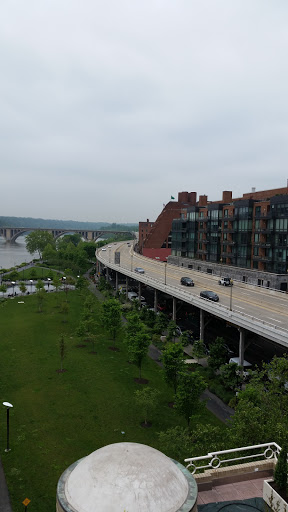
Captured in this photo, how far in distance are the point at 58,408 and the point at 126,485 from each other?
69.4 feet

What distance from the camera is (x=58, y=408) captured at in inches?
1126

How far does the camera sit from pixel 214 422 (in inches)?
1101

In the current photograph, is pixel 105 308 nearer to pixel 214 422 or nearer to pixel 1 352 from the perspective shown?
pixel 1 352

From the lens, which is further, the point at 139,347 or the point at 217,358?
the point at 217,358

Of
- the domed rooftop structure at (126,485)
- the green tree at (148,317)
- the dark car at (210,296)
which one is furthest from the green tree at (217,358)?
the domed rooftop structure at (126,485)

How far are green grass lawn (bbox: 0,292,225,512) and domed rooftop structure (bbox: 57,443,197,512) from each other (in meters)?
11.1

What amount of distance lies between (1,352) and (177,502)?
35.3 meters

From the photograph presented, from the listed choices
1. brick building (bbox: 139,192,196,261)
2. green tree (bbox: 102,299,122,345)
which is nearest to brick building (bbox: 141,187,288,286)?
brick building (bbox: 139,192,196,261)

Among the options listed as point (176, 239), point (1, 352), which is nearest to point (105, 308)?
point (1, 352)

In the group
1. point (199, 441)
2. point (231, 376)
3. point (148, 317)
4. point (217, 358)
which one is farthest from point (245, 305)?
point (199, 441)

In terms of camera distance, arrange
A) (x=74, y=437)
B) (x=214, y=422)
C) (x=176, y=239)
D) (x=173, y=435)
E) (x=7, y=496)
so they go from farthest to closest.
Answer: (x=176, y=239) < (x=214, y=422) < (x=74, y=437) < (x=173, y=435) < (x=7, y=496)

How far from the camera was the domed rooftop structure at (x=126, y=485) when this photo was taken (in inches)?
355

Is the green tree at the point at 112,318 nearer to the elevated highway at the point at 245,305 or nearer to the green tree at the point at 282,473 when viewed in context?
the elevated highway at the point at 245,305

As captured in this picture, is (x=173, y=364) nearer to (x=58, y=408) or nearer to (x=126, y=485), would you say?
(x=58, y=408)
